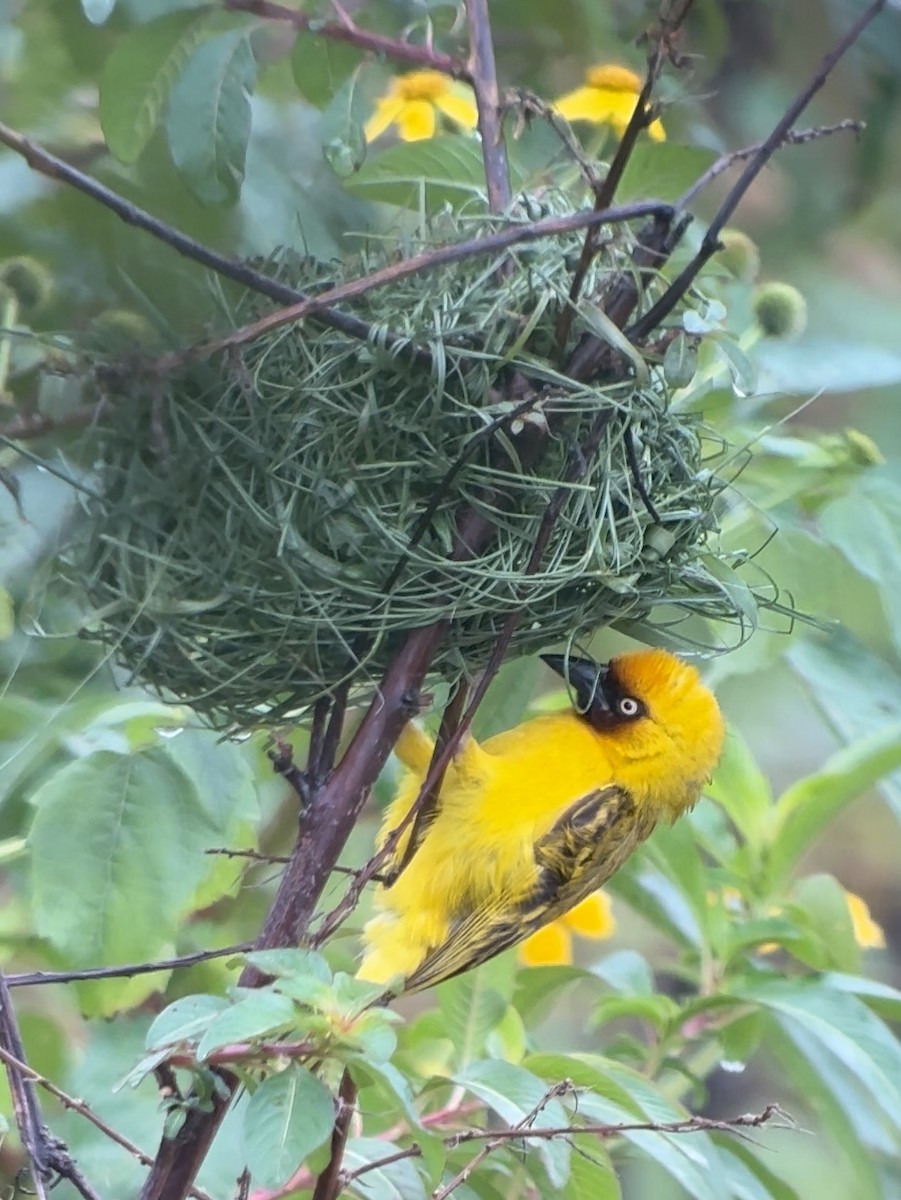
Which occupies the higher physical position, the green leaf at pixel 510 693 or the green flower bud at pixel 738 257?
the green flower bud at pixel 738 257

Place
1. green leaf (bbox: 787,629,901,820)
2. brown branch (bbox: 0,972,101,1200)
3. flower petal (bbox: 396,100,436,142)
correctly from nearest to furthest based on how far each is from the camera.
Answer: brown branch (bbox: 0,972,101,1200) < flower petal (bbox: 396,100,436,142) < green leaf (bbox: 787,629,901,820)

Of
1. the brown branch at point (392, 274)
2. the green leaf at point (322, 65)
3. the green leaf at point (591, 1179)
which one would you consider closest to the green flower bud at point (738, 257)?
the green leaf at point (322, 65)

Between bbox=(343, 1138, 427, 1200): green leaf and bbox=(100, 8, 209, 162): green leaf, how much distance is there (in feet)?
2.90

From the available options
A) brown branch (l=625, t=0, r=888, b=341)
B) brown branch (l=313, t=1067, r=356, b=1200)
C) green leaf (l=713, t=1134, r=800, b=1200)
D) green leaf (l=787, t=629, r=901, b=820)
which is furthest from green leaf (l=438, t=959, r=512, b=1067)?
brown branch (l=625, t=0, r=888, b=341)

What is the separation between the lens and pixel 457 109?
162cm

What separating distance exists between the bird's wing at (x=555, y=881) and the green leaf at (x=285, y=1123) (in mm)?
648

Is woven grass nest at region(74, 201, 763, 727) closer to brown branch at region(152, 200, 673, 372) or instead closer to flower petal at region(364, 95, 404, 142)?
brown branch at region(152, 200, 673, 372)

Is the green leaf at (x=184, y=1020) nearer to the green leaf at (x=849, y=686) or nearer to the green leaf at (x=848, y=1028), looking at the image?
the green leaf at (x=848, y=1028)

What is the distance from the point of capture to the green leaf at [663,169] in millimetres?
1260

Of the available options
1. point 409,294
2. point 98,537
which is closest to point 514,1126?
point 98,537

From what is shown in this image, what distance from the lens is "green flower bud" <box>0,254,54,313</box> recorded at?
84cm

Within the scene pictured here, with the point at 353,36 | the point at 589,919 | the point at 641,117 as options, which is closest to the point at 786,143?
the point at 641,117

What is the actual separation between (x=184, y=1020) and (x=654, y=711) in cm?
87

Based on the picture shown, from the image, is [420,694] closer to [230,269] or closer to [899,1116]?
[230,269]
